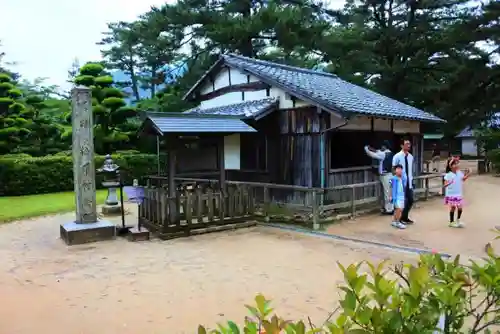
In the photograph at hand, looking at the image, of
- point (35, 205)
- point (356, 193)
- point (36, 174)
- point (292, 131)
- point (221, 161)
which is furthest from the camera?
point (36, 174)

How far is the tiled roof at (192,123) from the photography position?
315 inches

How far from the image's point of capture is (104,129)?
64.7 feet

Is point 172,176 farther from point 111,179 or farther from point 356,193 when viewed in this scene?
point 356,193

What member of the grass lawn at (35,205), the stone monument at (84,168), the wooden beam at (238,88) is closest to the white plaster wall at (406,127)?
the wooden beam at (238,88)

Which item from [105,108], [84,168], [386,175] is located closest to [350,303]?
[84,168]

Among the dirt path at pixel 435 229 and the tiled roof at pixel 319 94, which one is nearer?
the dirt path at pixel 435 229

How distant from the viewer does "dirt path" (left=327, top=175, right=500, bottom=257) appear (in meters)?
6.98

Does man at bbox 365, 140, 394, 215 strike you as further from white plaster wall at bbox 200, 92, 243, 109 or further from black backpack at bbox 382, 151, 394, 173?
white plaster wall at bbox 200, 92, 243, 109

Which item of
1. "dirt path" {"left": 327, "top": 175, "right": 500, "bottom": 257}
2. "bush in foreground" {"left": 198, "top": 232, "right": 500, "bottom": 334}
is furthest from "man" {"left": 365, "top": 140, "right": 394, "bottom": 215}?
"bush in foreground" {"left": 198, "top": 232, "right": 500, "bottom": 334}

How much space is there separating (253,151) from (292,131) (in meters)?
1.55

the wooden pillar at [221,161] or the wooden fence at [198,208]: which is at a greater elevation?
the wooden pillar at [221,161]

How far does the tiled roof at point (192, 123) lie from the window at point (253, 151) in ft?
7.43

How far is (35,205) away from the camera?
1288 cm

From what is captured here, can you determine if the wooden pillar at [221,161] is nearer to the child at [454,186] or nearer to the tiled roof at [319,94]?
the tiled roof at [319,94]
